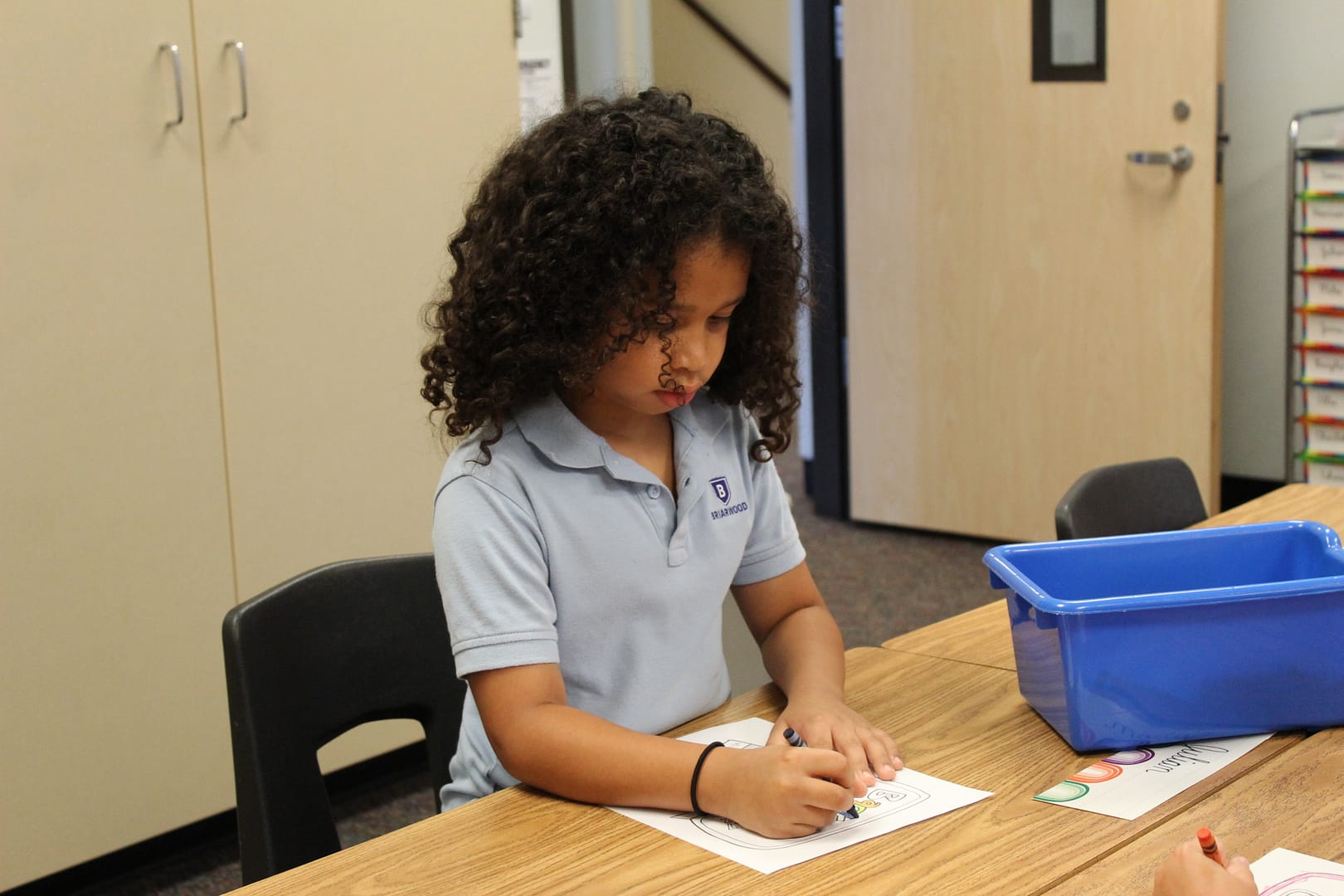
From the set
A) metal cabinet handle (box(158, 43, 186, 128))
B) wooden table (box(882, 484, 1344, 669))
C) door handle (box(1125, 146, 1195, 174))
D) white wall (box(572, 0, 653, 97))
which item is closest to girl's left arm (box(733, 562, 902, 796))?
wooden table (box(882, 484, 1344, 669))

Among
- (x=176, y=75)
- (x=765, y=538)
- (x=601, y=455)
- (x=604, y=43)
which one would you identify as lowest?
(x=765, y=538)

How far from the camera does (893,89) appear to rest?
3.78 metres

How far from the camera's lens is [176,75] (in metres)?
2.04

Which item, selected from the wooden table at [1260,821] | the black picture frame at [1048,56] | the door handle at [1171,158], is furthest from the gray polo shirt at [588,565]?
the black picture frame at [1048,56]

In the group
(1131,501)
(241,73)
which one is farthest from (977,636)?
(241,73)

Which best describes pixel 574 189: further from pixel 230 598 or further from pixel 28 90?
pixel 230 598

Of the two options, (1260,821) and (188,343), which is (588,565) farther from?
(188,343)

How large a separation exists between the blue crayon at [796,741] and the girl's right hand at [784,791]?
0.02 m

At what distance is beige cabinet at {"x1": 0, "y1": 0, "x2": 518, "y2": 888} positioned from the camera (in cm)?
194

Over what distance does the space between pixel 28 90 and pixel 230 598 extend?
2.69ft

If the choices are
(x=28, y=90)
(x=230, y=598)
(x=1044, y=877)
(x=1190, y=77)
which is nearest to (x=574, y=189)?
(x=1044, y=877)

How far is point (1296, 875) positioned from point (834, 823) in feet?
0.96

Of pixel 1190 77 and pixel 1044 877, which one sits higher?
pixel 1190 77

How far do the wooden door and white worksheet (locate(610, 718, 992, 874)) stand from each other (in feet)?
8.74
